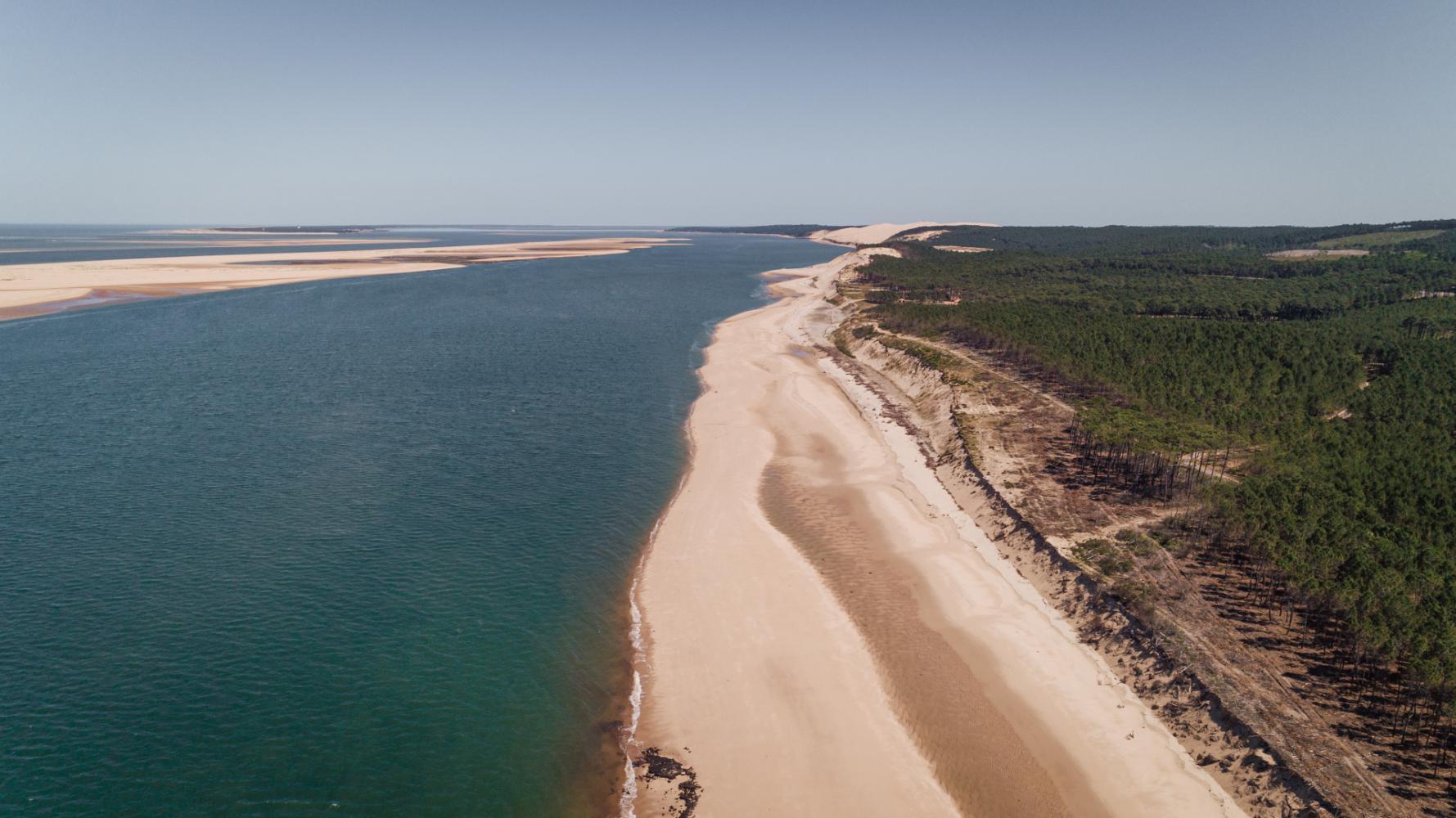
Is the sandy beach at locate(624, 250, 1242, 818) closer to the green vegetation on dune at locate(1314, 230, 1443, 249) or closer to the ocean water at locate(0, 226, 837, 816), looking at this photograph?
the ocean water at locate(0, 226, 837, 816)

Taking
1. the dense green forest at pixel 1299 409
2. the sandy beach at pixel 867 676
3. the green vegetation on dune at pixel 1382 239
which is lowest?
the sandy beach at pixel 867 676

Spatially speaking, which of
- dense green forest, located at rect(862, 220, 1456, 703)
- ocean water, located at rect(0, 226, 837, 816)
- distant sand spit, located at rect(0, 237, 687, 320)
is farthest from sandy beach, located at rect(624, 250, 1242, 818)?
distant sand spit, located at rect(0, 237, 687, 320)

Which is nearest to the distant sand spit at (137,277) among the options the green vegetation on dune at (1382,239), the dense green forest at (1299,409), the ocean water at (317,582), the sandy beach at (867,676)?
the ocean water at (317,582)

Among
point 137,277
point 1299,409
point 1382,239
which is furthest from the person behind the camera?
point 1382,239

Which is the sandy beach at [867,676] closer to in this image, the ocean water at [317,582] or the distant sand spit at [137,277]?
the ocean water at [317,582]

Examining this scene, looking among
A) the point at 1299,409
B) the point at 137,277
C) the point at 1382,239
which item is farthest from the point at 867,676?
the point at 1382,239

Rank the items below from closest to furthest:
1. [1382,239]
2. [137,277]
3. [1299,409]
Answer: [1299,409] → [137,277] → [1382,239]

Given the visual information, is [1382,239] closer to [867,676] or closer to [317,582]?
[867,676]
